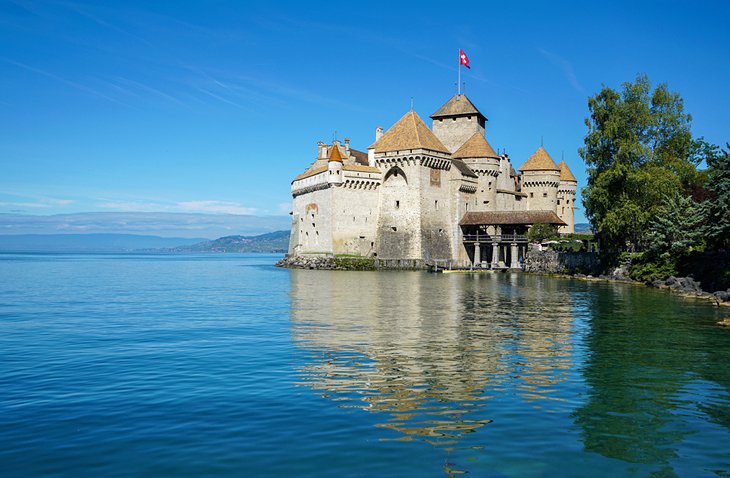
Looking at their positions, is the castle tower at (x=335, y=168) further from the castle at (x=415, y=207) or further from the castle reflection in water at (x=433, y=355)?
the castle reflection in water at (x=433, y=355)

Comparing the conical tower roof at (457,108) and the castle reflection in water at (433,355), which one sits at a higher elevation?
the conical tower roof at (457,108)

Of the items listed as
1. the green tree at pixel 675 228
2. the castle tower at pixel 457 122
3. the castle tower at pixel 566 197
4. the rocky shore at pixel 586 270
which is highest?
the castle tower at pixel 457 122

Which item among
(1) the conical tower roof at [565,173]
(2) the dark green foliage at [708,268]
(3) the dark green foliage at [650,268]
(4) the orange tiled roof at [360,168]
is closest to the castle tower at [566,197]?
(1) the conical tower roof at [565,173]

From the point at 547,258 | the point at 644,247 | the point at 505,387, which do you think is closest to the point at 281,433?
the point at 505,387

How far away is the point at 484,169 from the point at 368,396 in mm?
59211

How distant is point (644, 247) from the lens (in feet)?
162

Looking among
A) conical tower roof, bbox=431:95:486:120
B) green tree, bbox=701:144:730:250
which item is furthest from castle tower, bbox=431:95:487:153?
green tree, bbox=701:144:730:250

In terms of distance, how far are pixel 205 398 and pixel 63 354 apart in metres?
7.03

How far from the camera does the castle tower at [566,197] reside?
80938mm

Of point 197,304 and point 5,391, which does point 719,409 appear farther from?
point 197,304

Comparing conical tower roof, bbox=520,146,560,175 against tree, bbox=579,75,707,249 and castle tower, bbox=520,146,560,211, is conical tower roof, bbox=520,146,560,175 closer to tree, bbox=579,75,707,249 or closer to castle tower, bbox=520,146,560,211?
castle tower, bbox=520,146,560,211

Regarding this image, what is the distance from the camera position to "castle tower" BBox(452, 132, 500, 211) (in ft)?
225

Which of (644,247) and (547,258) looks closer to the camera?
(644,247)

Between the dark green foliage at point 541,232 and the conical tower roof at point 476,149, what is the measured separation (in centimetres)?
1074
